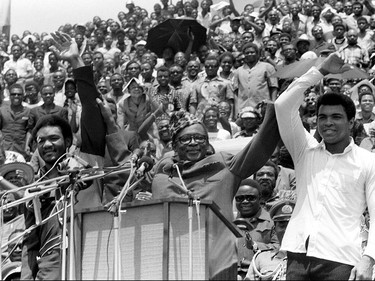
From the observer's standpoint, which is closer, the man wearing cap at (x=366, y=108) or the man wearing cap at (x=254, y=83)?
the man wearing cap at (x=366, y=108)

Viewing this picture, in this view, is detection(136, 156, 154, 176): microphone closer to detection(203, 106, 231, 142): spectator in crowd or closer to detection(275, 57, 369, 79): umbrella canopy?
detection(203, 106, 231, 142): spectator in crowd

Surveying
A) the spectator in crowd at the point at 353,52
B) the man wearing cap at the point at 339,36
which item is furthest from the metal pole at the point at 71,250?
the man wearing cap at the point at 339,36

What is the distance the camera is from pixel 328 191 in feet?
19.6

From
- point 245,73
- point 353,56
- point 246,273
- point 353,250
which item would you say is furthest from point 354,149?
point 353,56

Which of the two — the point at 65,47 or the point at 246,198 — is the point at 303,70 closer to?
the point at 246,198

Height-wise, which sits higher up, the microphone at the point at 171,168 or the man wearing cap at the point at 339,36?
the man wearing cap at the point at 339,36

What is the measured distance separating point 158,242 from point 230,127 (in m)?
8.54

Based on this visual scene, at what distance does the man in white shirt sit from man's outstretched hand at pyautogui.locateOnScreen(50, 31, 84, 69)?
2069 millimetres

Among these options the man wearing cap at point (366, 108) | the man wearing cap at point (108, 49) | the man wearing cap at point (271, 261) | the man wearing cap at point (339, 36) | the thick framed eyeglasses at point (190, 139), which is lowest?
the man wearing cap at point (271, 261)

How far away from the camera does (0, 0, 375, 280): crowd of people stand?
Answer: 598 cm

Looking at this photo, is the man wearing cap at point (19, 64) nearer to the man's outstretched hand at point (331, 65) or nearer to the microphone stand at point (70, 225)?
the man's outstretched hand at point (331, 65)

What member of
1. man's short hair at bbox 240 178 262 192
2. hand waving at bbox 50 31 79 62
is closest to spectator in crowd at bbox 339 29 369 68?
man's short hair at bbox 240 178 262 192

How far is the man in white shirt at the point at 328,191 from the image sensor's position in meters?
5.86

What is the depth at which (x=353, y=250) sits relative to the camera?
588 centimetres
